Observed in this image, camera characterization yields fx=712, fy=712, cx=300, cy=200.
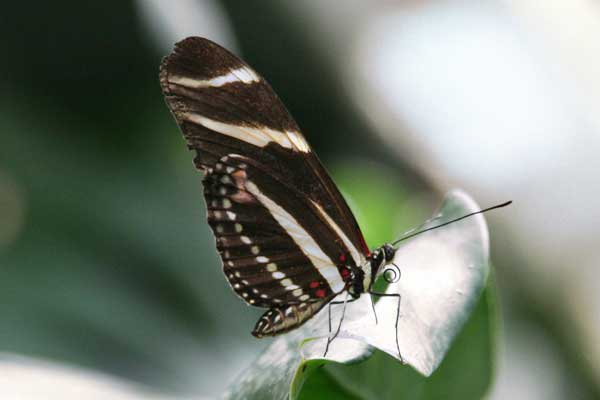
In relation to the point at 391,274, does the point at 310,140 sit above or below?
above

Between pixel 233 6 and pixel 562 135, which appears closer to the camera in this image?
pixel 562 135

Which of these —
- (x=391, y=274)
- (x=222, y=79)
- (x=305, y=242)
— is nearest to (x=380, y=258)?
(x=391, y=274)

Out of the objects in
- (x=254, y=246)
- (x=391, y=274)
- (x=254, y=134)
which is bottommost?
(x=391, y=274)

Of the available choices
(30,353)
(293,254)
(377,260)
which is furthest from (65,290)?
(377,260)

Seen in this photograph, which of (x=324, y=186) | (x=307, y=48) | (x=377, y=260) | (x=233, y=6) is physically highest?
(x=233, y=6)

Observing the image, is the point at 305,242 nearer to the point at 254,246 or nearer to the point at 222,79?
the point at 254,246

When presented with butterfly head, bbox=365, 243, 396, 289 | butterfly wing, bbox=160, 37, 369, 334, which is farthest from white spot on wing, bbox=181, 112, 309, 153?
butterfly head, bbox=365, 243, 396, 289

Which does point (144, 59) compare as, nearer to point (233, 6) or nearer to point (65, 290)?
point (233, 6)

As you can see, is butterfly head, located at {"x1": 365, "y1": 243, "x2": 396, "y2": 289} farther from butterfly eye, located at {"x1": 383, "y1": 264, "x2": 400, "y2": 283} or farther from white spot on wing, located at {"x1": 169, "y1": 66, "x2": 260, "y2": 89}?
white spot on wing, located at {"x1": 169, "y1": 66, "x2": 260, "y2": 89}
